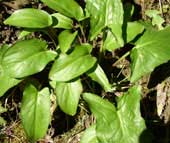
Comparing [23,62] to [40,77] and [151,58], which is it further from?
[151,58]

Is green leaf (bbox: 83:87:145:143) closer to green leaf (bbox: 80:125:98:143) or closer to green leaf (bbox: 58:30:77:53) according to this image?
green leaf (bbox: 80:125:98:143)

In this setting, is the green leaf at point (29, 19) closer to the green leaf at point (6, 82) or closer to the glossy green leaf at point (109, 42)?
the green leaf at point (6, 82)

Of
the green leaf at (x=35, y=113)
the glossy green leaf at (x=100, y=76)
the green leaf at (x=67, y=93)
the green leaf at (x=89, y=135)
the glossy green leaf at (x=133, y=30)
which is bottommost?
the green leaf at (x=89, y=135)

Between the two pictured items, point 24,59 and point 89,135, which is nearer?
point 24,59

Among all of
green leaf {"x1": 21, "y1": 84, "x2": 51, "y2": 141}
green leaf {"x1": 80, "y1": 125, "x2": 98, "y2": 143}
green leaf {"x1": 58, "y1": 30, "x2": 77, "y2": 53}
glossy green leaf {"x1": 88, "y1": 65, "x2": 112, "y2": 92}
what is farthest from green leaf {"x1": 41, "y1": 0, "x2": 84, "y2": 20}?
green leaf {"x1": 80, "y1": 125, "x2": 98, "y2": 143}

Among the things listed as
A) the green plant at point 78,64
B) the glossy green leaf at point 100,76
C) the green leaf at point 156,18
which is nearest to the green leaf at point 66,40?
the green plant at point 78,64

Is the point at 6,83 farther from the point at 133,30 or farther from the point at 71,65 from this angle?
the point at 133,30

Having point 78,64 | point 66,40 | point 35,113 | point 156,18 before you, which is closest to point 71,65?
point 78,64
